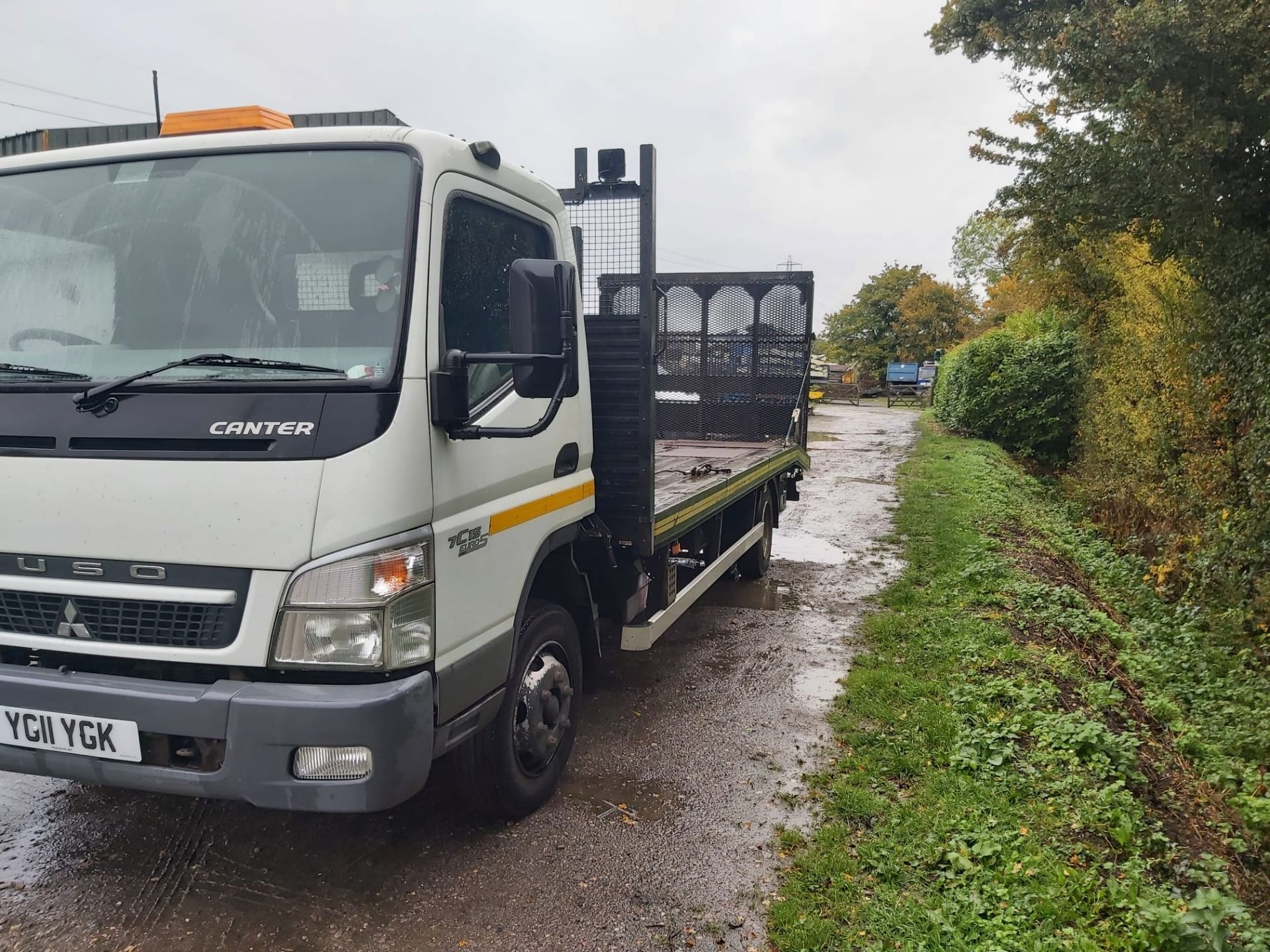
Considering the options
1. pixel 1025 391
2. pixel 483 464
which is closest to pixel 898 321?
pixel 1025 391

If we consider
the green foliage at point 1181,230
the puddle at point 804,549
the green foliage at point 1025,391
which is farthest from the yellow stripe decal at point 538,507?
the green foliage at point 1025,391

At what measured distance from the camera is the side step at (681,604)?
4.24 m

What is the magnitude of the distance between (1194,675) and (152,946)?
5.79 metres

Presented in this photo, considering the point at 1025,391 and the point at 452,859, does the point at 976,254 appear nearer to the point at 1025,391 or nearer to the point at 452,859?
the point at 1025,391

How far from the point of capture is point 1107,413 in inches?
426

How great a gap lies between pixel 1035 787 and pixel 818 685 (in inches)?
65.6

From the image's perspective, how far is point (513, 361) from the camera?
2584mm

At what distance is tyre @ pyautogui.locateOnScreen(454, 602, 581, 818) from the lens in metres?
3.17

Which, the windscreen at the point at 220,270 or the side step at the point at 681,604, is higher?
the windscreen at the point at 220,270

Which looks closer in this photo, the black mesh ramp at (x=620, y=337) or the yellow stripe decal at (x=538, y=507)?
the yellow stripe decal at (x=538, y=507)

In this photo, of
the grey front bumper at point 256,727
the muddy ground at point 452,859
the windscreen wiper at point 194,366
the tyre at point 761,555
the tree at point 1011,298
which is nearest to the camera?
the grey front bumper at point 256,727

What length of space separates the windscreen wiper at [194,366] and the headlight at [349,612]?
573mm

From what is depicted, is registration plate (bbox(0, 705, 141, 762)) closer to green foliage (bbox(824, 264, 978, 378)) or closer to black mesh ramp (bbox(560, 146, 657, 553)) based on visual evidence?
black mesh ramp (bbox(560, 146, 657, 553))

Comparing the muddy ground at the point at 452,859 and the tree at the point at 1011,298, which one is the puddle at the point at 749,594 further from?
the tree at the point at 1011,298
